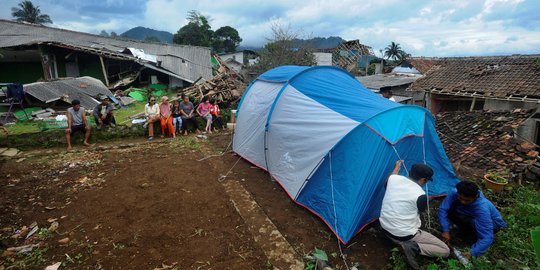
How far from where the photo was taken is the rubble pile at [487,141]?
20.0ft

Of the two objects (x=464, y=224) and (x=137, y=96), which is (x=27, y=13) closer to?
(x=137, y=96)

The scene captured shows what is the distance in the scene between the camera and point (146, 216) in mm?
4387

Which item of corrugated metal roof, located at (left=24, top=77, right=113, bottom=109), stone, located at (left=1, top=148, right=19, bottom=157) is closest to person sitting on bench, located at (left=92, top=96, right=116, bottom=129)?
stone, located at (left=1, top=148, right=19, bottom=157)

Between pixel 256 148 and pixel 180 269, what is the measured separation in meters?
3.28

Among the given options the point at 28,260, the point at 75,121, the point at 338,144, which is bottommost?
the point at 28,260

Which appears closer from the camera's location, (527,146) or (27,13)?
(527,146)

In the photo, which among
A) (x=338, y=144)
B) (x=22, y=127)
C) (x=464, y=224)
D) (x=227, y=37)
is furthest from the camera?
(x=227, y=37)

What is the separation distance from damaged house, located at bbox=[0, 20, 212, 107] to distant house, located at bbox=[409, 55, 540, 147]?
1181 centimetres

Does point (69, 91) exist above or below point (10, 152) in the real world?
above

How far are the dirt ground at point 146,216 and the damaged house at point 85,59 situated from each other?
8.93 m

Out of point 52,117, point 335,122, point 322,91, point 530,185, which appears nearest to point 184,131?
point 52,117

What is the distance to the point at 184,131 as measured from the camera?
8.89 meters

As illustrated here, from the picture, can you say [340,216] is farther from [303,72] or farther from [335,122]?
[303,72]

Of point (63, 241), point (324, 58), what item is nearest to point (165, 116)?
point (63, 241)
